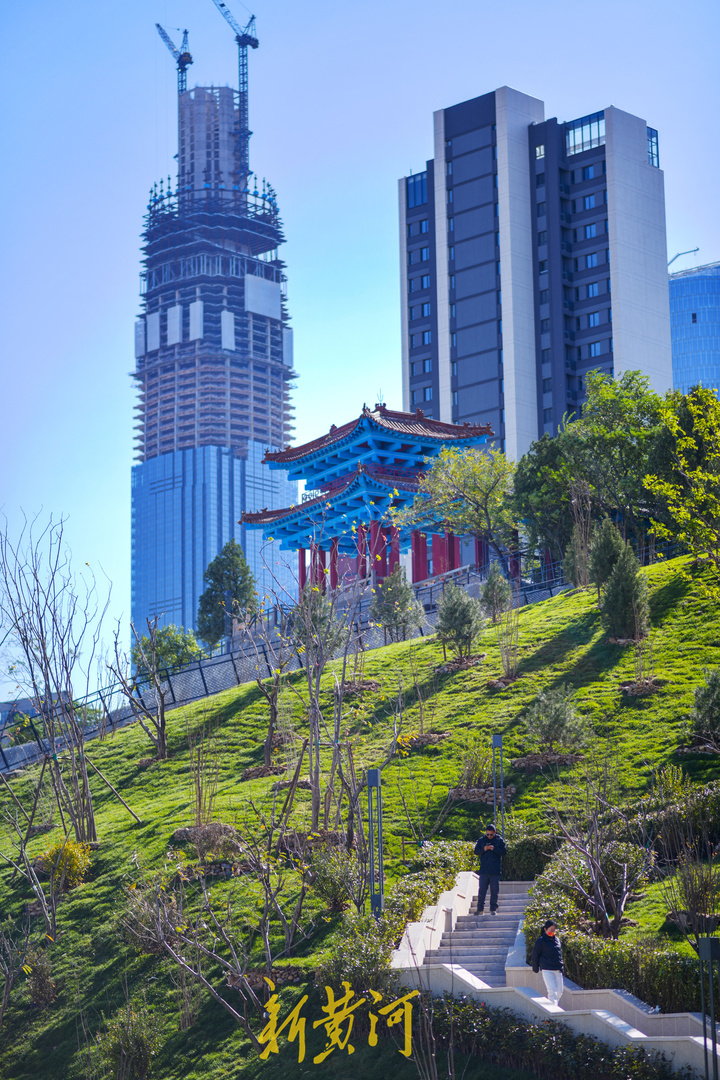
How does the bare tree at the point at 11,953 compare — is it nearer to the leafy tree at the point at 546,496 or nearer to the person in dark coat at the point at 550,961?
the person in dark coat at the point at 550,961

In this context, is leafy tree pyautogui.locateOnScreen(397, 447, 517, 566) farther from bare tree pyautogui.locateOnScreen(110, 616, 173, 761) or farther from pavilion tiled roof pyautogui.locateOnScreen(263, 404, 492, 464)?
bare tree pyautogui.locateOnScreen(110, 616, 173, 761)

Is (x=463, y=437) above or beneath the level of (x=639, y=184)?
beneath

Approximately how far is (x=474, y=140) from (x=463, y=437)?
5172 cm

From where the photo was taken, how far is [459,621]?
109ft

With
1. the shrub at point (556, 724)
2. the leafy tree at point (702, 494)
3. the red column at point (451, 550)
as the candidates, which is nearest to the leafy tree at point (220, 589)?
the red column at point (451, 550)

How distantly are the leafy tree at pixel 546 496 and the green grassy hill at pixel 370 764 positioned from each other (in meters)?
7.99

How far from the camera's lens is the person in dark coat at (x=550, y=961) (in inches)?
622

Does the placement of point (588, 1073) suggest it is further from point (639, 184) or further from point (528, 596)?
point (639, 184)

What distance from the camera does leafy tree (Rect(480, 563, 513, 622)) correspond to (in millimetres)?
38156

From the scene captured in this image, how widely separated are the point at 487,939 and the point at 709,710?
7.01 meters

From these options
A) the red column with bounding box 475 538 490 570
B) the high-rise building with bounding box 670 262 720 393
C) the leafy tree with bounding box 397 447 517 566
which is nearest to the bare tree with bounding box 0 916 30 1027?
the leafy tree with bounding box 397 447 517 566

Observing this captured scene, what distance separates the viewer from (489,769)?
25188 millimetres

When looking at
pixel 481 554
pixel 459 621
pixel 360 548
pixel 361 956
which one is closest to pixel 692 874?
pixel 361 956

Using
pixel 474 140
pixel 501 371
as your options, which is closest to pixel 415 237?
pixel 474 140
